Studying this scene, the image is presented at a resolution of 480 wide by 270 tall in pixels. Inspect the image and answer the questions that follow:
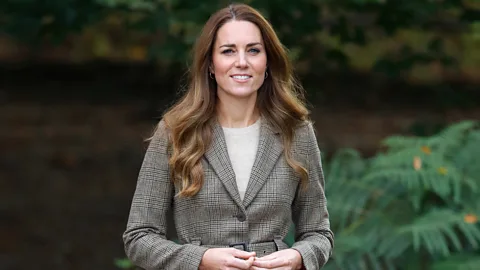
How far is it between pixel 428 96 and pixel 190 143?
570cm

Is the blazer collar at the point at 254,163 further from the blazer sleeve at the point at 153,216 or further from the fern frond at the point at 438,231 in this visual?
the fern frond at the point at 438,231

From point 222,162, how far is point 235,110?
19cm

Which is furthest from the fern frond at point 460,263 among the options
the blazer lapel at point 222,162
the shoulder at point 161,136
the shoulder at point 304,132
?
the shoulder at point 161,136

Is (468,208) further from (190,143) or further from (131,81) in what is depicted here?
(131,81)

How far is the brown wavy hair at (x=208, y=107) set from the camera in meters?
2.65

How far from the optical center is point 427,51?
6465 mm

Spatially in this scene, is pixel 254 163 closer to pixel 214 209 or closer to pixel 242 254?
pixel 214 209

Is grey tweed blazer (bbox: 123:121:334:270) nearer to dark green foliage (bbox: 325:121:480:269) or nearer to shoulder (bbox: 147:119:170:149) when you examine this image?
shoulder (bbox: 147:119:170:149)

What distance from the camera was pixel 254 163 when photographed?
8.84ft

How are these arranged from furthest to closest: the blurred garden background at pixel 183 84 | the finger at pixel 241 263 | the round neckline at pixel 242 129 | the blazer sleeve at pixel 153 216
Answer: the blurred garden background at pixel 183 84
the round neckline at pixel 242 129
the blazer sleeve at pixel 153 216
the finger at pixel 241 263

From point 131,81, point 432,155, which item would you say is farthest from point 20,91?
point 432,155

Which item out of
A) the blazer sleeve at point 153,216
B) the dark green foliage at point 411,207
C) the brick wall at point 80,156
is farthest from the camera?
the brick wall at point 80,156

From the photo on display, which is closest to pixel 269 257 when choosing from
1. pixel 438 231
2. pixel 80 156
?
pixel 438 231

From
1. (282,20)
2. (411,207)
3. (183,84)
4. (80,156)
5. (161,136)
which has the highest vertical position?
(282,20)
